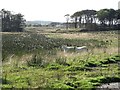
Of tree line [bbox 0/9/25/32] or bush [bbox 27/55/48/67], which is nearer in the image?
bush [bbox 27/55/48/67]

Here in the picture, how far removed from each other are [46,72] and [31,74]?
1.16m

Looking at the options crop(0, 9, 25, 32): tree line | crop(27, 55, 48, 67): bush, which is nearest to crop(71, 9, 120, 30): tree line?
crop(0, 9, 25, 32): tree line

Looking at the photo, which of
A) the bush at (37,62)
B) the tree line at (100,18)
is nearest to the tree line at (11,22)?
the tree line at (100,18)

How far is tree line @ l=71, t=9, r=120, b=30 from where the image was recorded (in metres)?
111

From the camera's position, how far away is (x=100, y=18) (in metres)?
115

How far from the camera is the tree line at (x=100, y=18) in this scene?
364ft

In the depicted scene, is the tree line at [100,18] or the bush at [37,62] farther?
the tree line at [100,18]

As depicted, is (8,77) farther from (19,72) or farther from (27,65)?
(27,65)

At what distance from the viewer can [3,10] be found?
392ft

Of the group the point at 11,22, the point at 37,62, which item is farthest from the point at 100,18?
the point at 37,62

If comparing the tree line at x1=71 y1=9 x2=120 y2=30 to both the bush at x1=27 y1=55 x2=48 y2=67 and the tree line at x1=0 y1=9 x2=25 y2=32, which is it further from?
the bush at x1=27 y1=55 x2=48 y2=67

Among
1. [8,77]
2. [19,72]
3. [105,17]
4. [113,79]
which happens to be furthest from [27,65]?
[105,17]

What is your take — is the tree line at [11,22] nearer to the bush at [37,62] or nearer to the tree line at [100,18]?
the tree line at [100,18]

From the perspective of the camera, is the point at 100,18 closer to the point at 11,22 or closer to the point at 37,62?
the point at 11,22
